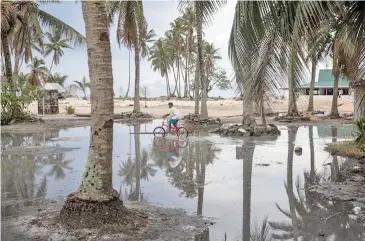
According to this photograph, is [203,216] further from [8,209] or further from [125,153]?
[125,153]

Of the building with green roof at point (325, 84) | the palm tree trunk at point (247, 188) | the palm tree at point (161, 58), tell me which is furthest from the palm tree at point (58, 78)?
the palm tree trunk at point (247, 188)

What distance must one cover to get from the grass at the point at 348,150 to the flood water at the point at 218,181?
335 mm

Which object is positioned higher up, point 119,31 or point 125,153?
point 119,31

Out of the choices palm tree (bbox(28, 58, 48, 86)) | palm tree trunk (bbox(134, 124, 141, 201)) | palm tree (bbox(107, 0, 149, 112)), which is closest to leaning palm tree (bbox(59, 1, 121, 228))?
palm tree trunk (bbox(134, 124, 141, 201))

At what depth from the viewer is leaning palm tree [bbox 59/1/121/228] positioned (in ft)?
20.4

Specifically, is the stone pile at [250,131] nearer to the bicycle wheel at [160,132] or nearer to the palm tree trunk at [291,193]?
the bicycle wheel at [160,132]

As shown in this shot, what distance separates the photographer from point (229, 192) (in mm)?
8586

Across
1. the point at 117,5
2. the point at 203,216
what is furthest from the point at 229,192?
the point at 117,5

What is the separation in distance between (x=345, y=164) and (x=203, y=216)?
6290mm

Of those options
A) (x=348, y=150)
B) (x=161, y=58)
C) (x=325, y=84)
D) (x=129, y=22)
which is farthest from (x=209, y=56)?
(x=348, y=150)

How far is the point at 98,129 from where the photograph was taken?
6316 mm

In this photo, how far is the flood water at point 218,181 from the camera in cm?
648

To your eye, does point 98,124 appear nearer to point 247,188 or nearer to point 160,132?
point 247,188

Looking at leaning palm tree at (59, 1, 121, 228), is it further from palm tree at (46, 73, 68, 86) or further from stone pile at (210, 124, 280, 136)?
palm tree at (46, 73, 68, 86)
